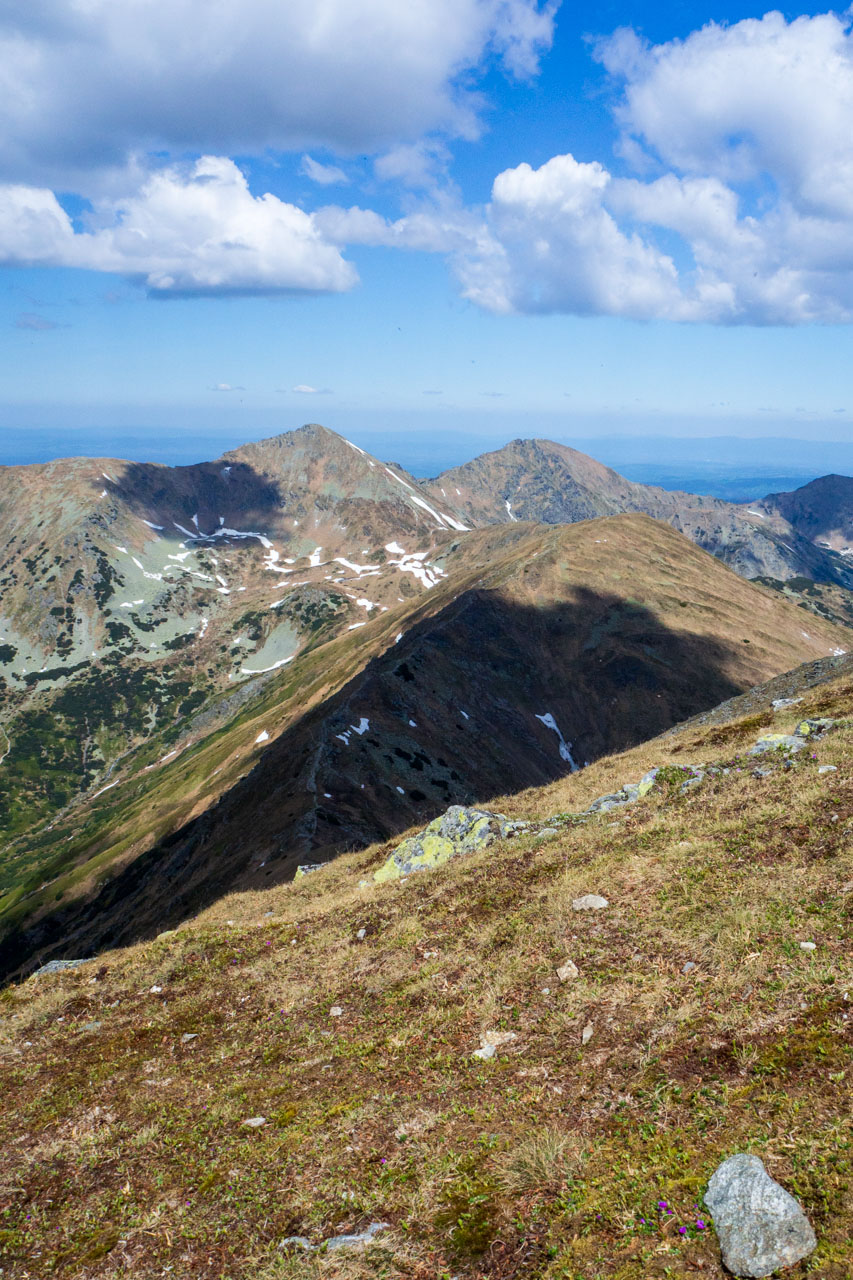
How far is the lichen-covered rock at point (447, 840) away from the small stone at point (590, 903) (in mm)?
9522

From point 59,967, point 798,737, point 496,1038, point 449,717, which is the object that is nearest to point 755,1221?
point 496,1038

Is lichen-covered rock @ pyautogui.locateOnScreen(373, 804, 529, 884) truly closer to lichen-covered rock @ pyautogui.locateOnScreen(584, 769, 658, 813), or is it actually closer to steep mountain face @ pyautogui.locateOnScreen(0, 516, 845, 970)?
lichen-covered rock @ pyautogui.locateOnScreen(584, 769, 658, 813)

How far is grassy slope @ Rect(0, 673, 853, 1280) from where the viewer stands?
27.2ft

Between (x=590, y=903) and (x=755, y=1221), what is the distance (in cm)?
944

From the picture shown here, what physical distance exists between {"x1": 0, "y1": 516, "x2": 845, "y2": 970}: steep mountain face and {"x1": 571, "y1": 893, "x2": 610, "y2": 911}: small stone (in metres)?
38.4

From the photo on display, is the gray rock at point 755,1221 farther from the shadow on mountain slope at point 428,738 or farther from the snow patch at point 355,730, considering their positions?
the snow patch at point 355,730

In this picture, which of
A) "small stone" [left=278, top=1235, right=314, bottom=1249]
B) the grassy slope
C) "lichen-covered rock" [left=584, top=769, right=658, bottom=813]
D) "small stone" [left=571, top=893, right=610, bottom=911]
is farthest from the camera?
"lichen-covered rock" [left=584, top=769, right=658, bottom=813]

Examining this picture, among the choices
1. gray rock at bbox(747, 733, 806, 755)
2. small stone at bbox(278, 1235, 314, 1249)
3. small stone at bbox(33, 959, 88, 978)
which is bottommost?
small stone at bbox(33, 959, 88, 978)

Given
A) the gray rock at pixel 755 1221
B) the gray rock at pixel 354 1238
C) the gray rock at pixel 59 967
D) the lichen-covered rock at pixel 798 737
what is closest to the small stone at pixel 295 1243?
the gray rock at pixel 354 1238

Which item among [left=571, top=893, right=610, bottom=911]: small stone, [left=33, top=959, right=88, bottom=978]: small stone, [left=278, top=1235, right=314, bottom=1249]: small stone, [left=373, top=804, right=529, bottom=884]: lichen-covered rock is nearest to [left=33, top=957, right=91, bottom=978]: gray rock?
[left=33, top=959, right=88, bottom=978]: small stone

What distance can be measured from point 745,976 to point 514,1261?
6.20m

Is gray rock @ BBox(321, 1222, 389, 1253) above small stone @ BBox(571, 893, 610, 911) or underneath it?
underneath

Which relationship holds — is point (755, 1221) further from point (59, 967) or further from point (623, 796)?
point (59, 967)

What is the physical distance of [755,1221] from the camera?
22.5 ft
